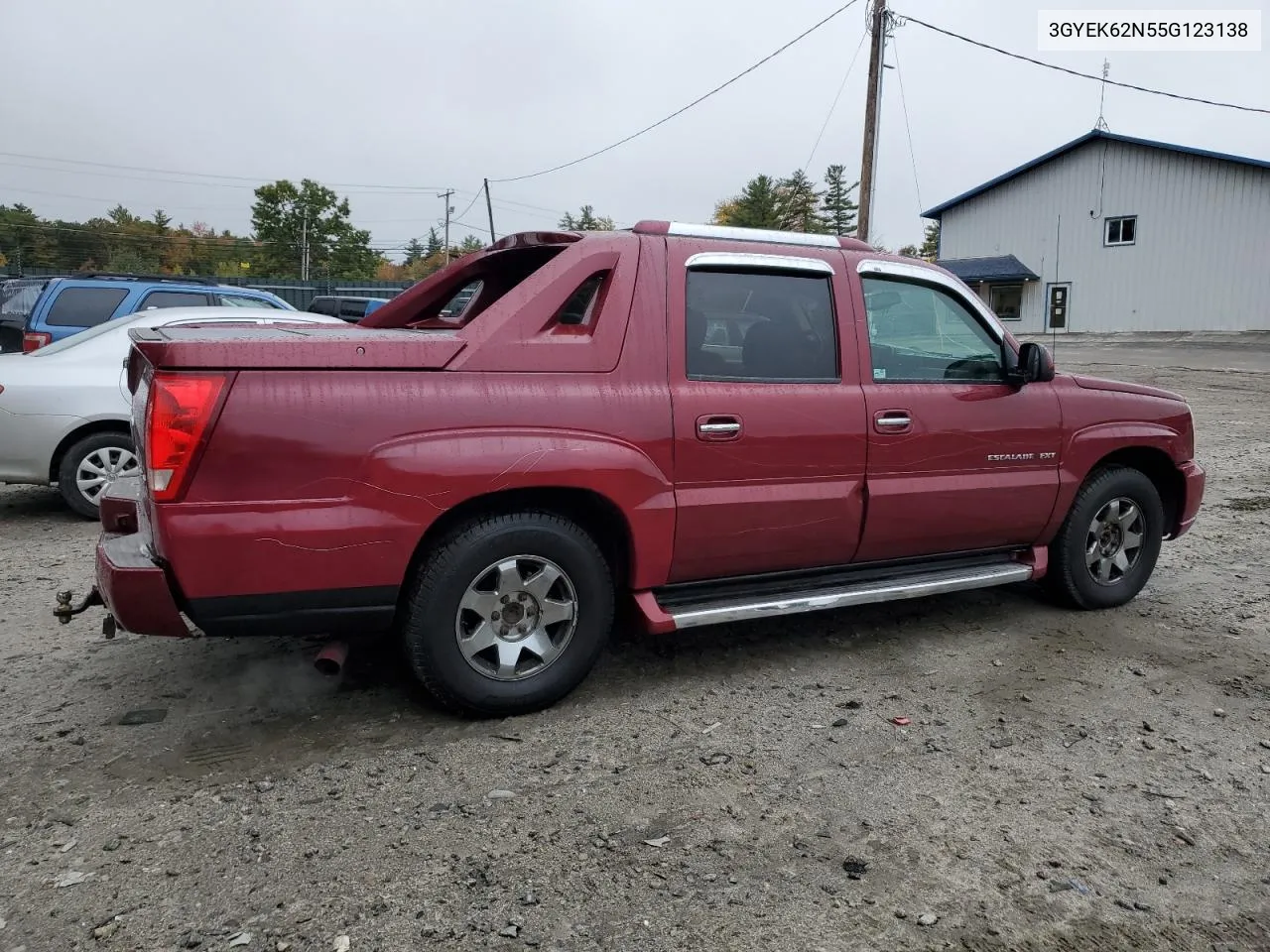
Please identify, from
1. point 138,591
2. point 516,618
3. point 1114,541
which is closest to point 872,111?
point 1114,541

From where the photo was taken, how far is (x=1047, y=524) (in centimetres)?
474

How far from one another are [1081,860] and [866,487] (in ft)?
5.75

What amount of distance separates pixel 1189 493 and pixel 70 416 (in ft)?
23.2

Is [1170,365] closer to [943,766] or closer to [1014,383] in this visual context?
[1014,383]

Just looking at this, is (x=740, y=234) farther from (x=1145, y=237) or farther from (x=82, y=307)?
(x=1145, y=237)

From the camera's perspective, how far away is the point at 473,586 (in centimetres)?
340

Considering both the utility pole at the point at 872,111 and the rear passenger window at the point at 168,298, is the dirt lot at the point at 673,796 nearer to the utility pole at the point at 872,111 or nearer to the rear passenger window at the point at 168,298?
the rear passenger window at the point at 168,298

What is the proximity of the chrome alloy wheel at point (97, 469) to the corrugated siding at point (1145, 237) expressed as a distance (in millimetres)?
32407

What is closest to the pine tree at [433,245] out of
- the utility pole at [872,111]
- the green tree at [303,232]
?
the green tree at [303,232]

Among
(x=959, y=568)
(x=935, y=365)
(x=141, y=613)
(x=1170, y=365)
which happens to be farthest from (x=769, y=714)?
(x=1170, y=365)

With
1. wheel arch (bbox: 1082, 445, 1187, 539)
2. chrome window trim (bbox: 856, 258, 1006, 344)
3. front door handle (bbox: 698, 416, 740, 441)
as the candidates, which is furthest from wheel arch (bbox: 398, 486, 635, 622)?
wheel arch (bbox: 1082, 445, 1187, 539)

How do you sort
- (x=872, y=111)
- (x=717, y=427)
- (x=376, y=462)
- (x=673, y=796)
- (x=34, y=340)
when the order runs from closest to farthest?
(x=673, y=796) → (x=376, y=462) → (x=717, y=427) → (x=34, y=340) → (x=872, y=111)

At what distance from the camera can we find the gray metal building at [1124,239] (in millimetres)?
34781

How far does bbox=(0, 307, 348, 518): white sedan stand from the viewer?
657 cm
